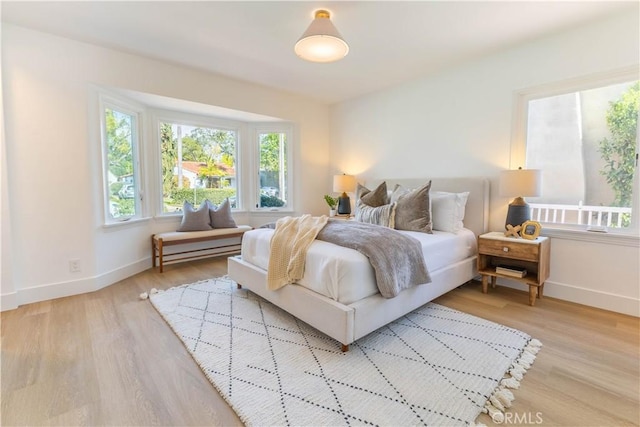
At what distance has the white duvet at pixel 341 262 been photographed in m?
1.91

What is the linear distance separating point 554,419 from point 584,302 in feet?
6.08

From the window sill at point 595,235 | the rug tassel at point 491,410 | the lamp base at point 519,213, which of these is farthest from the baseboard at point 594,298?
the rug tassel at point 491,410

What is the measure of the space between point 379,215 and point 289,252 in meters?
1.20

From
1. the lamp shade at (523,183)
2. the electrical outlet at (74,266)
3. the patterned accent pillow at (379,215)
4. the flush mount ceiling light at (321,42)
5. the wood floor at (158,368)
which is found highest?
the flush mount ceiling light at (321,42)

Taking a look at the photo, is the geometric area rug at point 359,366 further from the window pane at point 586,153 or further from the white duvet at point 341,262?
the window pane at point 586,153

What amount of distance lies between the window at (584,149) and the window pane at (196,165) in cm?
398

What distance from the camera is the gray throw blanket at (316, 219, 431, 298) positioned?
199cm

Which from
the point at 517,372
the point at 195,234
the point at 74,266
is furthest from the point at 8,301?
the point at 517,372

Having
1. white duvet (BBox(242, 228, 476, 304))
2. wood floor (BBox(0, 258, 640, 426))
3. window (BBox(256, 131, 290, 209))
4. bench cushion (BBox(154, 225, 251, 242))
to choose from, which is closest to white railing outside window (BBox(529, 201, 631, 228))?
wood floor (BBox(0, 258, 640, 426))

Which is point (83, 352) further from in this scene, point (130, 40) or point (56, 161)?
point (130, 40)

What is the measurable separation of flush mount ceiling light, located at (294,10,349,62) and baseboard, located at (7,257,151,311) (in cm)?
306

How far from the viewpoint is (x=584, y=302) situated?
2.66m

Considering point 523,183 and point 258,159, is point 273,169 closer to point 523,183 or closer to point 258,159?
point 258,159

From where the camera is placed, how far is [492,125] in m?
Answer: 3.19
